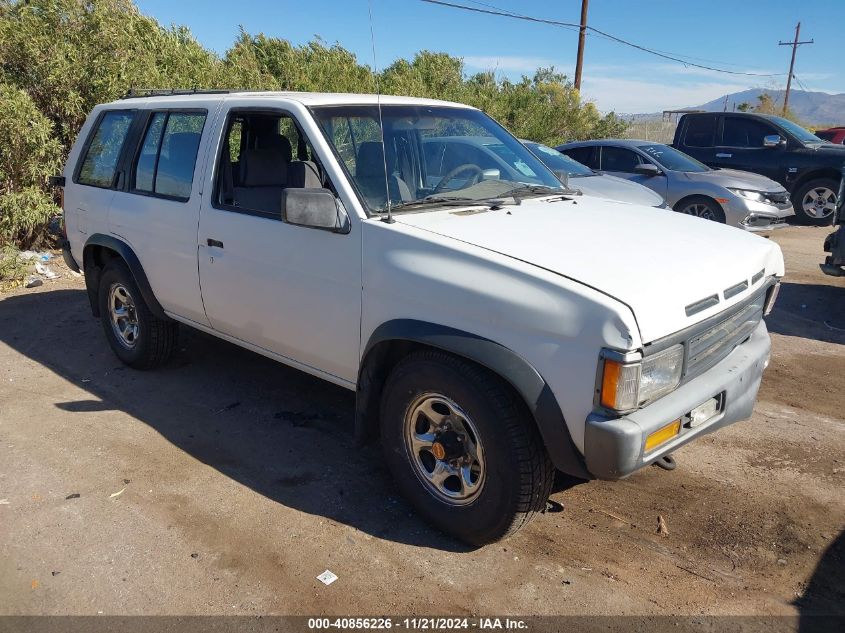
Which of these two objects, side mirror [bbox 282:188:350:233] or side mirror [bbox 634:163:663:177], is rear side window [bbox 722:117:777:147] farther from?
side mirror [bbox 282:188:350:233]

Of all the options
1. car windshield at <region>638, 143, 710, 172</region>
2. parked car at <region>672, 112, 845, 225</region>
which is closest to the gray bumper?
car windshield at <region>638, 143, 710, 172</region>

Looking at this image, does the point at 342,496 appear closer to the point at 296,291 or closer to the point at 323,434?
the point at 323,434

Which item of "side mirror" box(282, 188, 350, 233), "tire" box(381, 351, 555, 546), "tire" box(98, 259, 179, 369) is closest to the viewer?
"tire" box(381, 351, 555, 546)

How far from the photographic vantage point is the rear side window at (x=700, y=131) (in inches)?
534

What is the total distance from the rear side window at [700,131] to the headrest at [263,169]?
11.4m

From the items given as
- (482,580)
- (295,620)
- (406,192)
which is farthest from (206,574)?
(406,192)

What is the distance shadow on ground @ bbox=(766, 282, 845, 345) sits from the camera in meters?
6.55

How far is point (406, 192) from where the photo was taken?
365 cm

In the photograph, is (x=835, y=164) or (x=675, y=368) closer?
(x=675, y=368)

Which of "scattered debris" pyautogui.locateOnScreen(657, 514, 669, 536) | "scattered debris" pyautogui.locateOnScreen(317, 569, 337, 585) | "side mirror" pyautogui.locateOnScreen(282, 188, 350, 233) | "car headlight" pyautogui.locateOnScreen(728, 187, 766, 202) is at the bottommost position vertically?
"scattered debris" pyautogui.locateOnScreen(317, 569, 337, 585)

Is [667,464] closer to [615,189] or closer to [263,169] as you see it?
[263,169]

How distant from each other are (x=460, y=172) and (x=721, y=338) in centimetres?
170

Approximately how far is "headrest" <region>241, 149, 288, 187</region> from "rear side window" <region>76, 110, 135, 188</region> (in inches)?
50.4

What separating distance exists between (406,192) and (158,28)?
8773mm
